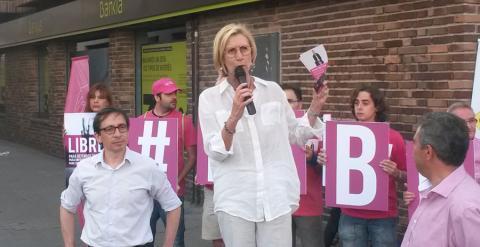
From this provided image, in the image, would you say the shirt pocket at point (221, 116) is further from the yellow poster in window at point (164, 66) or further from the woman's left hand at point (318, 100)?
the yellow poster in window at point (164, 66)

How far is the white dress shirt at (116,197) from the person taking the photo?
3789 mm

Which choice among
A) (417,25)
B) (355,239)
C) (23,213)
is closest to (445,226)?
(355,239)

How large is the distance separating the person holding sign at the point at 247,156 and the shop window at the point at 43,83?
13.7 metres

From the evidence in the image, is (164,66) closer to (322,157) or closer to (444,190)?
(322,157)

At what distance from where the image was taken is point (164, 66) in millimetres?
10945

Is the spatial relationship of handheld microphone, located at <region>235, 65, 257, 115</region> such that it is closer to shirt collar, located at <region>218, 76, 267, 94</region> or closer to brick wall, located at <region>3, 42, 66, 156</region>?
shirt collar, located at <region>218, 76, 267, 94</region>

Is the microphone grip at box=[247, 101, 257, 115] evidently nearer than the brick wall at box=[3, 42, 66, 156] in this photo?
Yes

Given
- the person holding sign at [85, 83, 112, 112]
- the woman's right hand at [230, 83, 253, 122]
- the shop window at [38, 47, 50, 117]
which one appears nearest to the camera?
the woman's right hand at [230, 83, 253, 122]

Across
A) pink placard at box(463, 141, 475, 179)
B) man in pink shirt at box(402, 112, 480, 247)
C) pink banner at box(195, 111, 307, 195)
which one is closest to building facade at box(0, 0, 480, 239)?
pink banner at box(195, 111, 307, 195)

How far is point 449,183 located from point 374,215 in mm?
2221

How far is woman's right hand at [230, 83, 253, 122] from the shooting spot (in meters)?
3.18

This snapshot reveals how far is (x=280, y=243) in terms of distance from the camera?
3451 millimetres

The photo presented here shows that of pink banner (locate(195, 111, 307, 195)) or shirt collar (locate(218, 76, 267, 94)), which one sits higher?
shirt collar (locate(218, 76, 267, 94))

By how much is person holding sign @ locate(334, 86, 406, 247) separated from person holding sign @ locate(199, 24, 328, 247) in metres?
1.26
